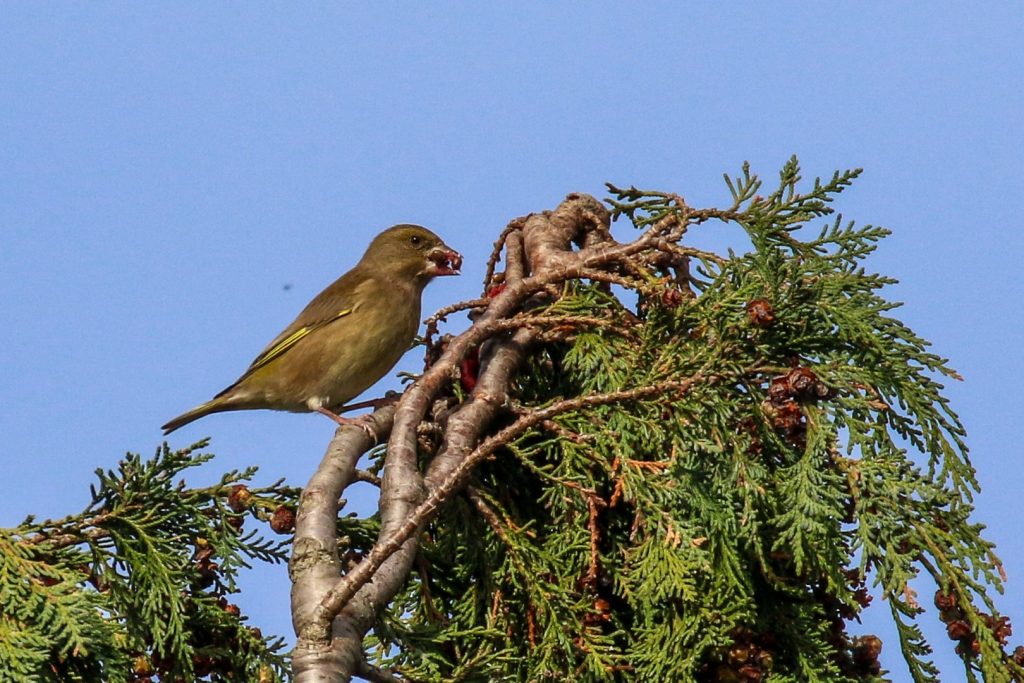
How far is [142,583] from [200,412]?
156 inches

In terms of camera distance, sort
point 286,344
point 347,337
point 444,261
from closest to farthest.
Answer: point 347,337 → point 286,344 → point 444,261

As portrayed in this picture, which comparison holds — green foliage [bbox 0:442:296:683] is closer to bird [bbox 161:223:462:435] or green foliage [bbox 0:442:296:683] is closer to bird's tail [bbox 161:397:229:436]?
bird [bbox 161:223:462:435]

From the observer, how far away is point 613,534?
14.4 ft

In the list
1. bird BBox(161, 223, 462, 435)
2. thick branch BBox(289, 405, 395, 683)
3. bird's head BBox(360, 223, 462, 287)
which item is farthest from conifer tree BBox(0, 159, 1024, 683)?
bird's head BBox(360, 223, 462, 287)

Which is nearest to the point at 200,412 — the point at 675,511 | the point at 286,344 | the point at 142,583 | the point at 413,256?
the point at 286,344

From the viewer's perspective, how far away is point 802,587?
4027 mm

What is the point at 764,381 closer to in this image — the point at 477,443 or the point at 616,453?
the point at 616,453

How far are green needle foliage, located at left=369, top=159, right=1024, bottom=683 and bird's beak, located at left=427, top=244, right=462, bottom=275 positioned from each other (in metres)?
3.56

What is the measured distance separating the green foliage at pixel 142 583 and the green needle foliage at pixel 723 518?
59 centimetres

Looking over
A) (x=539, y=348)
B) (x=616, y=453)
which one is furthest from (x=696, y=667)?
(x=539, y=348)

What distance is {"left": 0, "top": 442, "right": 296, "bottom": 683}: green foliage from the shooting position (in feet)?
12.5

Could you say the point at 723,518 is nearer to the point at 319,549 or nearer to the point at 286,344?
the point at 319,549

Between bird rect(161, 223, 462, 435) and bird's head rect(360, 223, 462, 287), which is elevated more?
bird's head rect(360, 223, 462, 287)

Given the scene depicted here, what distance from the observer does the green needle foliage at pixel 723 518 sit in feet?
12.6
